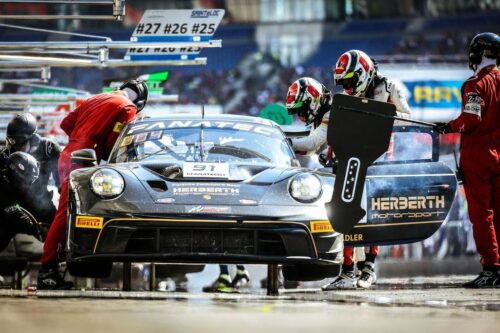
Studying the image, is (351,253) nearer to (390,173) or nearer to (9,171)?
(390,173)

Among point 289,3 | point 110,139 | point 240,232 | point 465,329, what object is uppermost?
point 289,3

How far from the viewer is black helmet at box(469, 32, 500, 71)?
33.4 feet

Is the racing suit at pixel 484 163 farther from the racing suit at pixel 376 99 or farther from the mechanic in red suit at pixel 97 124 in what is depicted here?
the mechanic in red suit at pixel 97 124

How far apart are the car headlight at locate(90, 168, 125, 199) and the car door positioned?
2.02 meters

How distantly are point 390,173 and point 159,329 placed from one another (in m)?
4.40

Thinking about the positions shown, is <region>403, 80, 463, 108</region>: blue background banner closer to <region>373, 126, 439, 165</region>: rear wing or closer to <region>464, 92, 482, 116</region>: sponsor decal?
<region>464, 92, 482, 116</region>: sponsor decal

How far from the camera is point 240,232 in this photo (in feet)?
27.2

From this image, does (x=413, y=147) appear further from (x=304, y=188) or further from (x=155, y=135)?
(x=155, y=135)

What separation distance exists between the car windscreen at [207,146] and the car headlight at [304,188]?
2.03 ft

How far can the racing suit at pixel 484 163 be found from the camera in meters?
9.96

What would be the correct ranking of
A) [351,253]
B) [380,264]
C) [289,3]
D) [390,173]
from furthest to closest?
[289,3] → [380,264] → [351,253] → [390,173]

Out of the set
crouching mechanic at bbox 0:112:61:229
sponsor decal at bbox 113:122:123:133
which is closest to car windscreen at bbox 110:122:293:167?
sponsor decal at bbox 113:122:123:133

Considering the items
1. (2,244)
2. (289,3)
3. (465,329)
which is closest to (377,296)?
(465,329)

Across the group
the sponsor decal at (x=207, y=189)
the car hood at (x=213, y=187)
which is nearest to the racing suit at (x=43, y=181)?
the car hood at (x=213, y=187)
